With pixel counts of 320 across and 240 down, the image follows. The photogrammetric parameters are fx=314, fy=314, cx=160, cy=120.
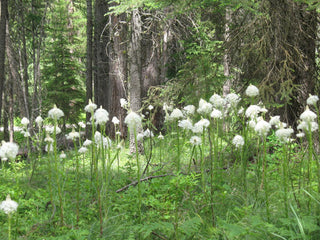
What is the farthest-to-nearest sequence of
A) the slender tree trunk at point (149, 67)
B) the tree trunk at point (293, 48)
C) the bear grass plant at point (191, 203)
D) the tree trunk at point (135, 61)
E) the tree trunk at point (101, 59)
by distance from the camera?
the tree trunk at point (101, 59)
the slender tree trunk at point (149, 67)
the tree trunk at point (135, 61)
the tree trunk at point (293, 48)
the bear grass plant at point (191, 203)

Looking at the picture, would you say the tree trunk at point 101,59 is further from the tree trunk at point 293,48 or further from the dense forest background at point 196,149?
the tree trunk at point 293,48

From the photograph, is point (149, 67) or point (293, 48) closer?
point (293, 48)

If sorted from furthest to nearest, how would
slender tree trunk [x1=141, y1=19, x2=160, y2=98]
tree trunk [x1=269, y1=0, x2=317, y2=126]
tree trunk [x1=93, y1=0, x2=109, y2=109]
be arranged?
tree trunk [x1=93, y1=0, x2=109, y2=109] < slender tree trunk [x1=141, y1=19, x2=160, y2=98] < tree trunk [x1=269, y1=0, x2=317, y2=126]

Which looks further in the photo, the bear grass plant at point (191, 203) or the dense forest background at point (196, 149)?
the dense forest background at point (196, 149)

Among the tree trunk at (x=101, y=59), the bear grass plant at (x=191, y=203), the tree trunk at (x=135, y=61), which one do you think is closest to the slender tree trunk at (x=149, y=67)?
the tree trunk at (x=135, y=61)

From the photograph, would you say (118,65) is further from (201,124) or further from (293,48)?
(201,124)

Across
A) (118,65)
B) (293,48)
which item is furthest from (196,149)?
(118,65)

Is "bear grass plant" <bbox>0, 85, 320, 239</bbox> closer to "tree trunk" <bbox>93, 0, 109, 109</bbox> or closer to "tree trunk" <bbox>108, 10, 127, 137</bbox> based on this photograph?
"tree trunk" <bbox>108, 10, 127, 137</bbox>

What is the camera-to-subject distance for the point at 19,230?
2.82m

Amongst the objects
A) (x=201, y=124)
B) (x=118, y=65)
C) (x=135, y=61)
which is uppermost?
(x=118, y=65)

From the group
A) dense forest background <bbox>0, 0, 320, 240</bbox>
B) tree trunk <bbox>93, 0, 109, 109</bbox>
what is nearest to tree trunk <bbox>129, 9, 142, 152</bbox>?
dense forest background <bbox>0, 0, 320, 240</bbox>

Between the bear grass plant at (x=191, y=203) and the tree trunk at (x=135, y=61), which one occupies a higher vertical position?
the tree trunk at (x=135, y=61)

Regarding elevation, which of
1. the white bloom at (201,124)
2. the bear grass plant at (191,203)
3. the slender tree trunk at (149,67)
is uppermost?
the slender tree trunk at (149,67)

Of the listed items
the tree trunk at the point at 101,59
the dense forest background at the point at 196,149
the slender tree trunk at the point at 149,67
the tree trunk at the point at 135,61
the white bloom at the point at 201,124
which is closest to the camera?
the dense forest background at the point at 196,149
